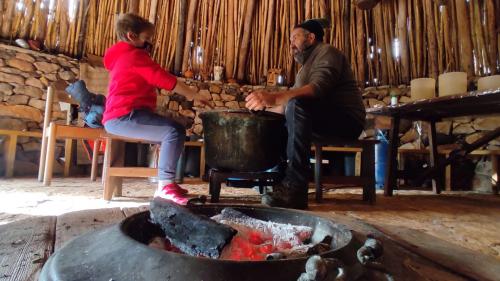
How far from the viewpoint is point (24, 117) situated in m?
4.23

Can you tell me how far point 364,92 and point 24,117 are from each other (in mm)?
5105

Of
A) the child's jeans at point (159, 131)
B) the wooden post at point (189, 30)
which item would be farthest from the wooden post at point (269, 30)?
the child's jeans at point (159, 131)

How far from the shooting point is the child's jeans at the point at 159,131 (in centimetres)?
198

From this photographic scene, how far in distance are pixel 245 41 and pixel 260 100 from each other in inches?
156

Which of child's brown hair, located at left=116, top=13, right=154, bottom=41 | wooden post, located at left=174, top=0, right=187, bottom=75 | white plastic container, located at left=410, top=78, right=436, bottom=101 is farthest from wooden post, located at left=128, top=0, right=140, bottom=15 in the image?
white plastic container, located at left=410, top=78, right=436, bottom=101

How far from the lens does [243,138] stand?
1.91 meters

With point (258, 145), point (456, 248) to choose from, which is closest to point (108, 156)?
point (258, 145)

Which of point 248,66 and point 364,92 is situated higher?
point 248,66

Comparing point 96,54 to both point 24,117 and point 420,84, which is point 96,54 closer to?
point 24,117

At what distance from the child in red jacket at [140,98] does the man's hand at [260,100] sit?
14.4 inches

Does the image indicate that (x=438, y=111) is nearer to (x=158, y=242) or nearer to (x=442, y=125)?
(x=442, y=125)

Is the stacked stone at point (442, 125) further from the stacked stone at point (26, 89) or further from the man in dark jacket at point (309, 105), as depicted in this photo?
the stacked stone at point (26, 89)

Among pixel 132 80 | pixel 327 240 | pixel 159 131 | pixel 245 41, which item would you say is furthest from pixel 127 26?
pixel 245 41

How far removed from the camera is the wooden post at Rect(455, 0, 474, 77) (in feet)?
14.5
